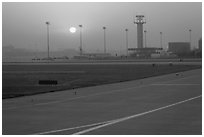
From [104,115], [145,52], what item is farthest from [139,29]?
[104,115]

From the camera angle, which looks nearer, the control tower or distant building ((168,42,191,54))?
the control tower

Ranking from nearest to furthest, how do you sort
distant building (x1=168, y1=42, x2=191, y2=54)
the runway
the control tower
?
Result: the runway
the control tower
distant building (x1=168, y1=42, x2=191, y2=54)

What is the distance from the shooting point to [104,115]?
1599 centimetres

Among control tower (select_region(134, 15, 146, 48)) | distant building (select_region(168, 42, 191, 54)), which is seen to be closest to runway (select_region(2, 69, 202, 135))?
control tower (select_region(134, 15, 146, 48))

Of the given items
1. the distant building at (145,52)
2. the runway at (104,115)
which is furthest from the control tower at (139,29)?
the runway at (104,115)

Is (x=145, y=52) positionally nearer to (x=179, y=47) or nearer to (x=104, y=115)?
(x=179, y=47)

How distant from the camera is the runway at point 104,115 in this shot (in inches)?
509

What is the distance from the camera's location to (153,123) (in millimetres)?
13906

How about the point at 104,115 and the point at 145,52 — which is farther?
the point at 145,52

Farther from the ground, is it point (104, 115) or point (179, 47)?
point (179, 47)

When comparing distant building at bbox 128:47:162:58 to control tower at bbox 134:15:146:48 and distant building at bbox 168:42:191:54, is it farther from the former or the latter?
distant building at bbox 168:42:191:54

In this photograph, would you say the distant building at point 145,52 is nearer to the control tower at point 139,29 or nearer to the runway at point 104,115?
the control tower at point 139,29

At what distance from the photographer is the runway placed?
509 inches

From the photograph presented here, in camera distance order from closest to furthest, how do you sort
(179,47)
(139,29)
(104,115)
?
(104,115) < (139,29) < (179,47)
